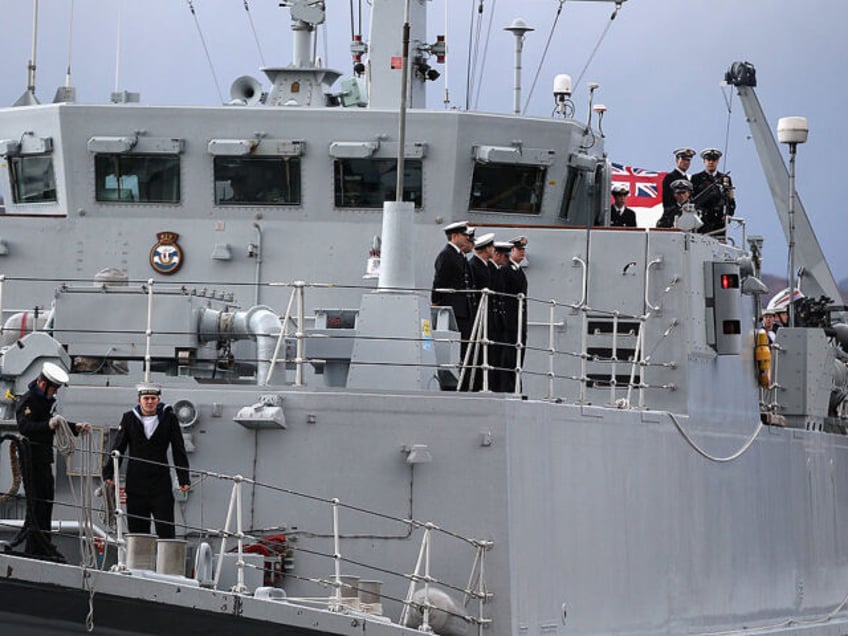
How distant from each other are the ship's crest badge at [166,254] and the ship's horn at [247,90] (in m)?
1.45

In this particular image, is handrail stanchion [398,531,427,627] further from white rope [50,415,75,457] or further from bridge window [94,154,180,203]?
bridge window [94,154,180,203]

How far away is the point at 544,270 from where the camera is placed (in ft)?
51.2

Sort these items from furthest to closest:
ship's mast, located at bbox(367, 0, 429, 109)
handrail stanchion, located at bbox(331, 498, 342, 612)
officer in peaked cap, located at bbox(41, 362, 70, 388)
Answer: ship's mast, located at bbox(367, 0, 429, 109) → officer in peaked cap, located at bbox(41, 362, 70, 388) → handrail stanchion, located at bbox(331, 498, 342, 612)

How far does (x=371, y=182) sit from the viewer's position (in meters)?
16.0

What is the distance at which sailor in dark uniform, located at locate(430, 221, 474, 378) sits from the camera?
13359 mm

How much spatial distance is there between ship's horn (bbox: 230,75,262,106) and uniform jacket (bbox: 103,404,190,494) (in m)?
5.79

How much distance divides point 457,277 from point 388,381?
130 cm

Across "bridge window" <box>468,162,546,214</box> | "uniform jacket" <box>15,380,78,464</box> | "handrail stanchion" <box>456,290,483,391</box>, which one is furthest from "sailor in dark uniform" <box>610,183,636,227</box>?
"uniform jacket" <box>15,380,78,464</box>

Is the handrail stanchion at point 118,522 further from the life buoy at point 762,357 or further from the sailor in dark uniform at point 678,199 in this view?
the life buoy at point 762,357

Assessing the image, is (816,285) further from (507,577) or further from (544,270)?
(507,577)

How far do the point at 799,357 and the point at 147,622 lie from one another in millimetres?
10800

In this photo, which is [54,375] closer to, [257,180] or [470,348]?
[470,348]

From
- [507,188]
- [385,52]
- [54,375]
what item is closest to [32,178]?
[385,52]

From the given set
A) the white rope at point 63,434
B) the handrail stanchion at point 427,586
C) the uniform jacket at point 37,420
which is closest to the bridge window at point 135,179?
the uniform jacket at point 37,420
